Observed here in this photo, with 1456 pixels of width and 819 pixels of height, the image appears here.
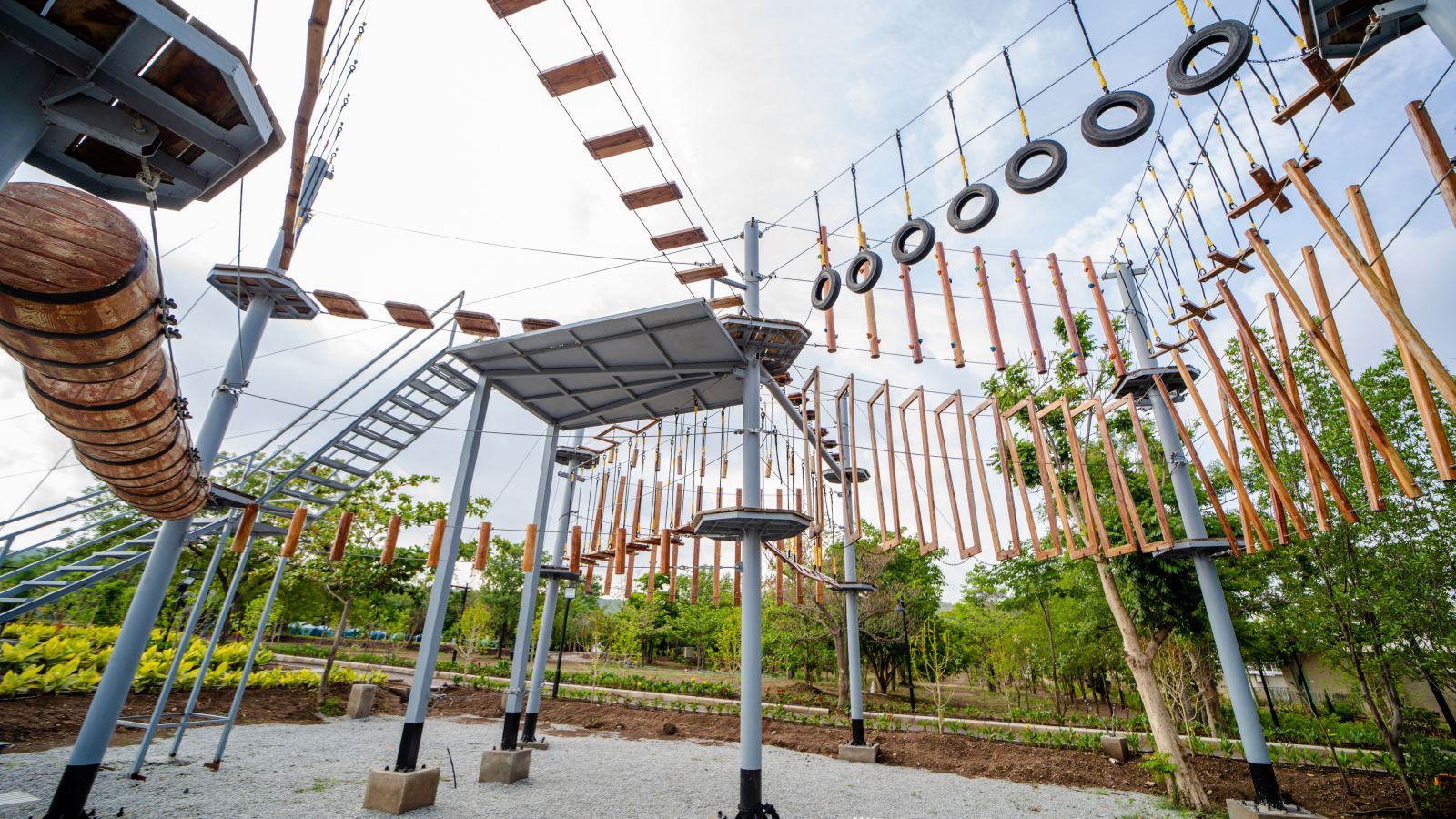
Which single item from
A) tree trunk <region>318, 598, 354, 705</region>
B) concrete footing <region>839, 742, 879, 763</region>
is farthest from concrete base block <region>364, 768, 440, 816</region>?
tree trunk <region>318, 598, 354, 705</region>

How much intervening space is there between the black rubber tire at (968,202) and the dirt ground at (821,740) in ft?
38.7

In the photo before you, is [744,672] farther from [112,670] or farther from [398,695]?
[398,695]

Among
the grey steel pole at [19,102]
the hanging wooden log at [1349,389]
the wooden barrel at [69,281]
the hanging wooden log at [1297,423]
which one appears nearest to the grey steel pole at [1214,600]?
the hanging wooden log at [1297,423]

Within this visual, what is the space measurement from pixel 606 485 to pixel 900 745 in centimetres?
1120

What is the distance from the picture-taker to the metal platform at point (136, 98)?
2814mm

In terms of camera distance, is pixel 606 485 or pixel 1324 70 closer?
pixel 1324 70

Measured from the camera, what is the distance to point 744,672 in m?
9.05

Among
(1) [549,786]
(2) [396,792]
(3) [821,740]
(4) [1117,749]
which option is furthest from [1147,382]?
(2) [396,792]

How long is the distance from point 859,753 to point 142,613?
1449 centimetres

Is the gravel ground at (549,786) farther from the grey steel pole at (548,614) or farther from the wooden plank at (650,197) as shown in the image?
the wooden plank at (650,197)

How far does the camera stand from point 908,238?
8.65 meters

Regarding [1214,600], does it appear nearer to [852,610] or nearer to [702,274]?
[852,610]

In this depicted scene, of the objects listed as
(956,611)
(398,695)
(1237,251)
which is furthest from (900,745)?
(956,611)

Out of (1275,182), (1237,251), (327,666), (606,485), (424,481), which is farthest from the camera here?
(424,481)
